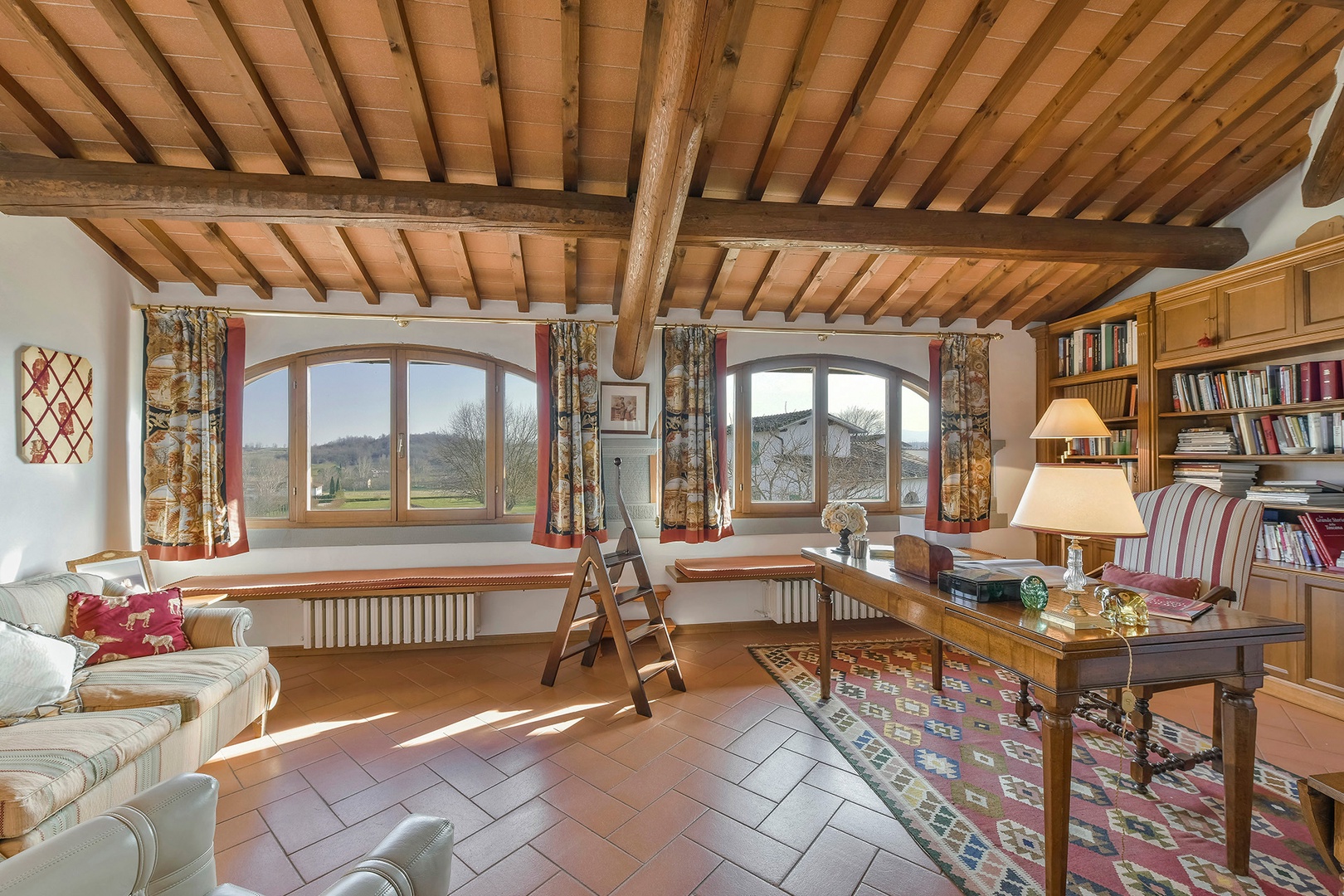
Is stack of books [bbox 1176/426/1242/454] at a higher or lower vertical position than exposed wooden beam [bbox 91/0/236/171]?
lower

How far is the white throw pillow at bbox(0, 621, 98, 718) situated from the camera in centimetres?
223

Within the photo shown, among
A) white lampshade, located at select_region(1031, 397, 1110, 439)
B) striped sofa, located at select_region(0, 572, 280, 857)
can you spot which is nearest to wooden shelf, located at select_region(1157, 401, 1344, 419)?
white lampshade, located at select_region(1031, 397, 1110, 439)

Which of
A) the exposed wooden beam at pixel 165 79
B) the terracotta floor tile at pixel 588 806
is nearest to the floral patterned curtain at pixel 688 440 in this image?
the terracotta floor tile at pixel 588 806

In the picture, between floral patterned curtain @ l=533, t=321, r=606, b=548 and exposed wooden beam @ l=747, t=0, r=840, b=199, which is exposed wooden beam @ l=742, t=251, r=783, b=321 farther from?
floral patterned curtain @ l=533, t=321, r=606, b=548

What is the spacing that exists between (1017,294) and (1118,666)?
141 inches

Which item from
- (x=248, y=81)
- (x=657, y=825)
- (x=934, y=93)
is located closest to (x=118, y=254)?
(x=248, y=81)

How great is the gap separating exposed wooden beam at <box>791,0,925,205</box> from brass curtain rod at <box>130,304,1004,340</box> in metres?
1.41

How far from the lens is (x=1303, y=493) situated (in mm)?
3279

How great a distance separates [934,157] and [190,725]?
14.5 feet

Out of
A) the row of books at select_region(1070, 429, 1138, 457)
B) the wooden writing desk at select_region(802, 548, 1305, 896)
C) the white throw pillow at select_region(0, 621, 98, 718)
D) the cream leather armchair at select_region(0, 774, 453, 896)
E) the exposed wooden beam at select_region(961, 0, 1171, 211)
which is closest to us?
the cream leather armchair at select_region(0, 774, 453, 896)

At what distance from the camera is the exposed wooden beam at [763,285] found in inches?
155

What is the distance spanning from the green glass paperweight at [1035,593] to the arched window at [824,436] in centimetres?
289

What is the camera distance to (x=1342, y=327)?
9.99 ft

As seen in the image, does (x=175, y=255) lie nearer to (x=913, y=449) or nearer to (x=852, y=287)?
(x=852, y=287)
